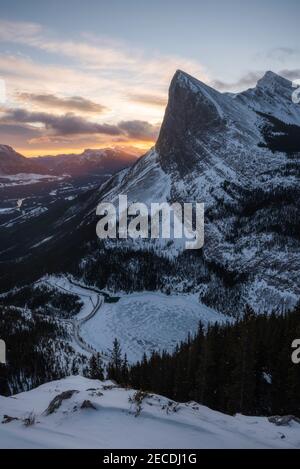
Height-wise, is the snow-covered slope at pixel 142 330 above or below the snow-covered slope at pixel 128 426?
below

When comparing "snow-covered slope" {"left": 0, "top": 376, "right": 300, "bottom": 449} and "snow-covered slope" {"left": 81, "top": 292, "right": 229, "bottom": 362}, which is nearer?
"snow-covered slope" {"left": 0, "top": 376, "right": 300, "bottom": 449}

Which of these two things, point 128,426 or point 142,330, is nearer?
point 128,426

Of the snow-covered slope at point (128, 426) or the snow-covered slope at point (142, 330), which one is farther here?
the snow-covered slope at point (142, 330)

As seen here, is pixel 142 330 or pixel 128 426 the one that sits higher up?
pixel 128 426

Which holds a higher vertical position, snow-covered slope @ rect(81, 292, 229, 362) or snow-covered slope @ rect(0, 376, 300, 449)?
snow-covered slope @ rect(0, 376, 300, 449)

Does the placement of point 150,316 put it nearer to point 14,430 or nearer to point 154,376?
point 154,376
